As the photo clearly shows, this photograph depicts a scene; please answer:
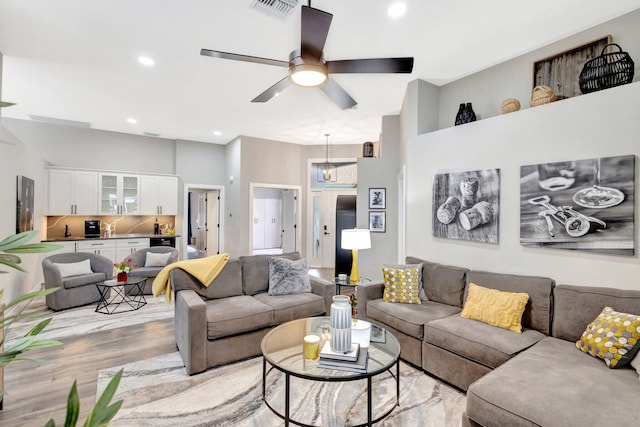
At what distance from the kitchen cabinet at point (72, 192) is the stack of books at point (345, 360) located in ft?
20.6

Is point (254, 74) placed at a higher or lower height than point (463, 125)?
higher

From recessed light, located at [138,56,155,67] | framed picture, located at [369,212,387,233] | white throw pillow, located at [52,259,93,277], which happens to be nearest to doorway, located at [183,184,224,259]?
white throw pillow, located at [52,259,93,277]

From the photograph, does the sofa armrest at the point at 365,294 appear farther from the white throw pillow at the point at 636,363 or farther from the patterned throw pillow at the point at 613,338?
the white throw pillow at the point at 636,363

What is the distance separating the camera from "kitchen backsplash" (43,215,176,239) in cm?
638

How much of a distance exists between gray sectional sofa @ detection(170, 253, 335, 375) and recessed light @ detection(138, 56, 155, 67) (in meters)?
2.30

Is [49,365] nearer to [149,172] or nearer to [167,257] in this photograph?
[167,257]

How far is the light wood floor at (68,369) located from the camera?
2334 millimetres

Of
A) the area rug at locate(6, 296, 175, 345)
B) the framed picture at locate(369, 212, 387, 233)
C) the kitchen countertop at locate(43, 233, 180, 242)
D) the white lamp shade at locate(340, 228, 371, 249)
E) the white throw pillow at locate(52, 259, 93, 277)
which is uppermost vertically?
the framed picture at locate(369, 212, 387, 233)

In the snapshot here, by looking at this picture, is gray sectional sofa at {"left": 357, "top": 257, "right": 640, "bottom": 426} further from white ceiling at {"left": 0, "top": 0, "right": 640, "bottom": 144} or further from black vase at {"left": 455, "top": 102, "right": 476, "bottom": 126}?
white ceiling at {"left": 0, "top": 0, "right": 640, "bottom": 144}

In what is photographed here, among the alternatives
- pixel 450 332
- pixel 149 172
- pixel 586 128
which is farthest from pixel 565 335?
pixel 149 172

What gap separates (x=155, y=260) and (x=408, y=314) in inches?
170

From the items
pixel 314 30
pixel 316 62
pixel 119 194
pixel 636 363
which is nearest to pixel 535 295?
pixel 636 363

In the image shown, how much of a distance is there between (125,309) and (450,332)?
4233mm

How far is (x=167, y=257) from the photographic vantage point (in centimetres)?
556
